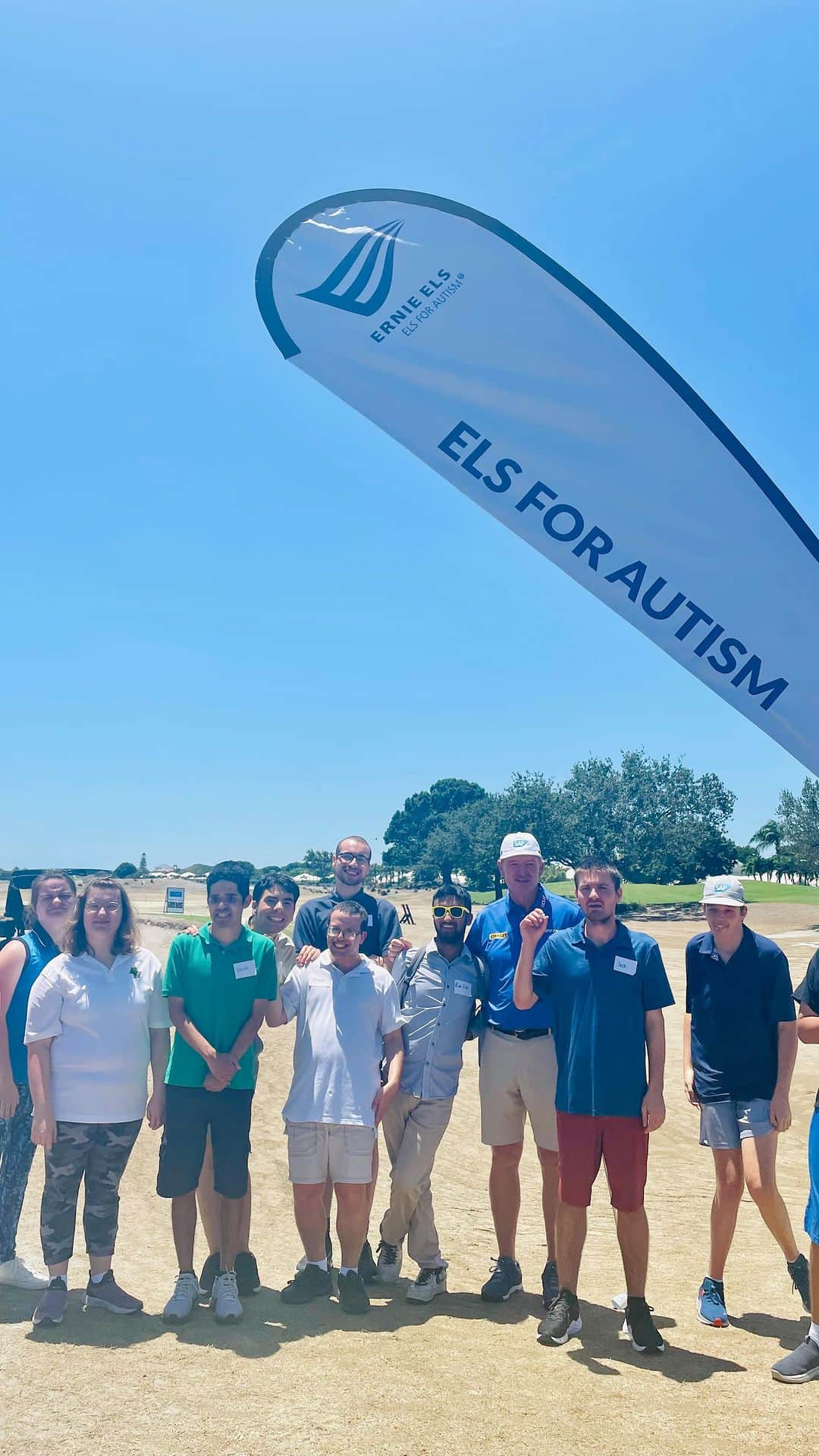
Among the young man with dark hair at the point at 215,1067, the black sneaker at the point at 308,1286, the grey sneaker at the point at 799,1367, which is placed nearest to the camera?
the grey sneaker at the point at 799,1367

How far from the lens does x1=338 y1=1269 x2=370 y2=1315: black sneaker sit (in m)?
5.02

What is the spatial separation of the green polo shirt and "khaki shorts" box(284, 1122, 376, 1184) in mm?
399

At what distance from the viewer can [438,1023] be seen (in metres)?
5.57

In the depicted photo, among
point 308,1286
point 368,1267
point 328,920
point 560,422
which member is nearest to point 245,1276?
Result: point 308,1286

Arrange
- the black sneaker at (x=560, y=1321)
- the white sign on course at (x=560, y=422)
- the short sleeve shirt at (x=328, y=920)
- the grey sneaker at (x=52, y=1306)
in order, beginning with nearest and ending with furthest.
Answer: the white sign on course at (x=560, y=422), the black sneaker at (x=560, y=1321), the grey sneaker at (x=52, y=1306), the short sleeve shirt at (x=328, y=920)

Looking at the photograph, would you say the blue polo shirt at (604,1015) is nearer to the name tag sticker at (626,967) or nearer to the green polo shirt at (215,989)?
the name tag sticker at (626,967)

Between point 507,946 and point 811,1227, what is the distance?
6.35ft

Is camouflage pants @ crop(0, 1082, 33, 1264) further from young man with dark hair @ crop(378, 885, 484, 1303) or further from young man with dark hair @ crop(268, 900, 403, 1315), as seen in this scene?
young man with dark hair @ crop(378, 885, 484, 1303)

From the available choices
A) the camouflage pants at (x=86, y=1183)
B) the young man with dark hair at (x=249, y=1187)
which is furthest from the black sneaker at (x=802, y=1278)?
the camouflage pants at (x=86, y=1183)

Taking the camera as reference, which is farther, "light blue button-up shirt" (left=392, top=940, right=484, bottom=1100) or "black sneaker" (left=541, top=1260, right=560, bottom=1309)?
"light blue button-up shirt" (left=392, top=940, right=484, bottom=1100)

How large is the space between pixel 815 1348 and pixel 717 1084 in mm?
1149

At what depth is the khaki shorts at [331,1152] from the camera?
517 cm

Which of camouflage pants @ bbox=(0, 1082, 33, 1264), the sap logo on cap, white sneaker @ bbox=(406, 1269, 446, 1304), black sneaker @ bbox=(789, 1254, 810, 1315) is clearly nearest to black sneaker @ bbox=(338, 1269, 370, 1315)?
white sneaker @ bbox=(406, 1269, 446, 1304)

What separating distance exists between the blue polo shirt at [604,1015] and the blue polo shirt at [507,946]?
314mm
